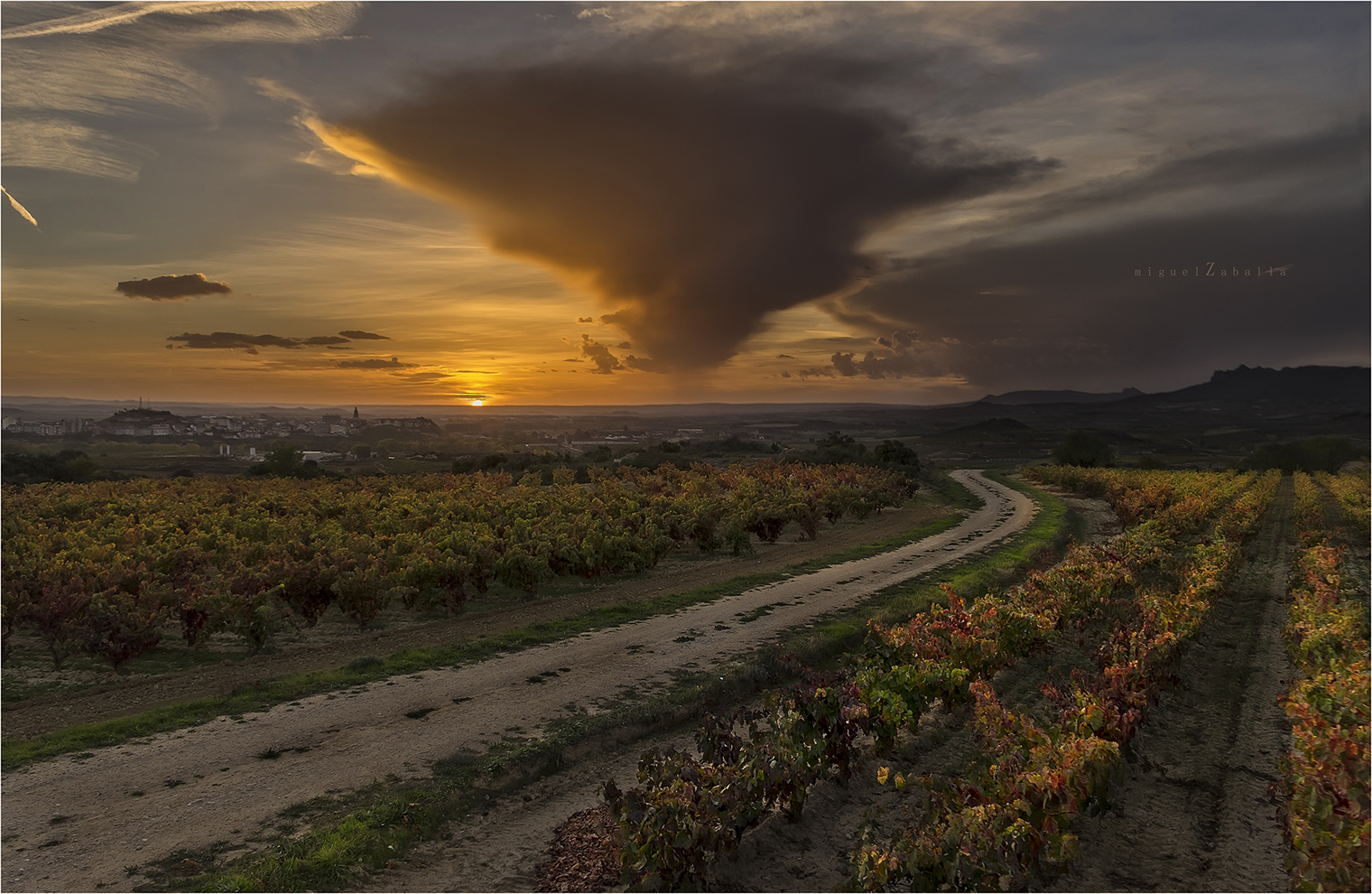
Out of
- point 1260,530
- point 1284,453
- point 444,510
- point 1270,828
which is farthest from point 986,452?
point 1270,828

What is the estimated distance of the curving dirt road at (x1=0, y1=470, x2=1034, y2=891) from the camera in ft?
26.1

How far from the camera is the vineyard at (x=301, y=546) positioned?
49.1 feet

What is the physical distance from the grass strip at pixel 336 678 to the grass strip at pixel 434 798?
13.8 ft

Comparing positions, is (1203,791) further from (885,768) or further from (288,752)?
(288,752)

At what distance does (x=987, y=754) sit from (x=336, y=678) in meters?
11.3

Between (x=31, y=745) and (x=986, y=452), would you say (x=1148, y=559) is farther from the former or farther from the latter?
(x=986, y=452)

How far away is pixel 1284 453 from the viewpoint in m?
113

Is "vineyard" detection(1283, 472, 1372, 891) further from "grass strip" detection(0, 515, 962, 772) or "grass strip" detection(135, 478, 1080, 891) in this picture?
"grass strip" detection(0, 515, 962, 772)

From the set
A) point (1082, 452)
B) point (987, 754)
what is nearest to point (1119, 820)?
point (987, 754)

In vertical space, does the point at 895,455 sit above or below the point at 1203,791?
above

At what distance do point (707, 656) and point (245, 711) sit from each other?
329 inches

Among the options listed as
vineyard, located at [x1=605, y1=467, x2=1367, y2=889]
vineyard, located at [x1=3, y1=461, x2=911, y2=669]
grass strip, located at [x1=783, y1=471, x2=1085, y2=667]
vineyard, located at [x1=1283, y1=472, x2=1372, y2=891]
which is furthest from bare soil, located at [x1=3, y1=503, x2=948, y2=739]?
vineyard, located at [x1=1283, y1=472, x2=1372, y2=891]

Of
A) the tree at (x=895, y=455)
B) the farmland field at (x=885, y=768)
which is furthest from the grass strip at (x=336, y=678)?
the tree at (x=895, y=455)

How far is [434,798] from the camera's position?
29.2ft
